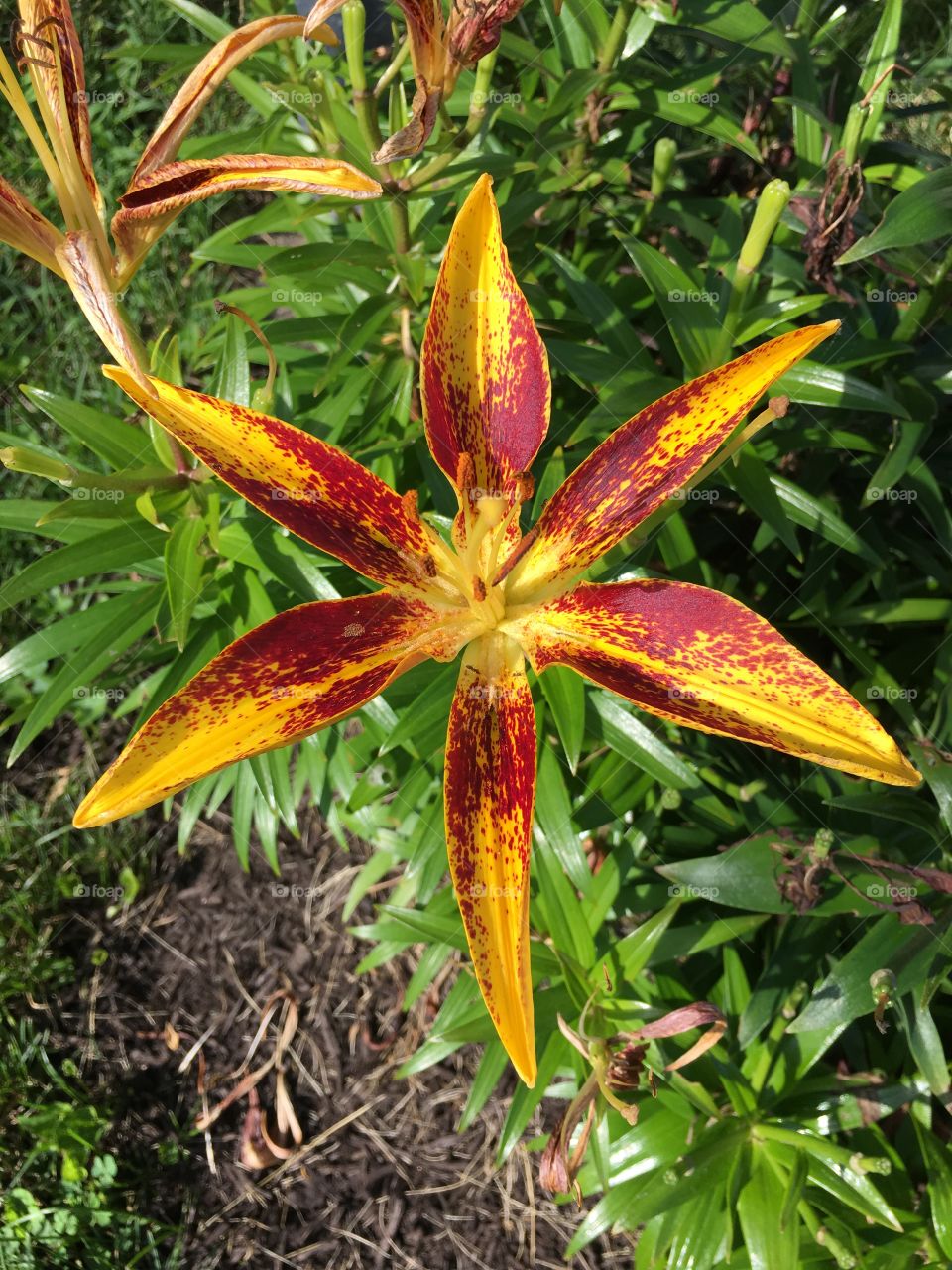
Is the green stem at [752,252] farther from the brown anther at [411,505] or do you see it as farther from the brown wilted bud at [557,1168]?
the brown wilted bud at [557,1168]

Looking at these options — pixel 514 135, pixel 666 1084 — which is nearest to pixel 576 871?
pixel 666 1084

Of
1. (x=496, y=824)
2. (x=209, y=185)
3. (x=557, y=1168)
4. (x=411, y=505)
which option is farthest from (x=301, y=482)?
(x=557, y=1168)

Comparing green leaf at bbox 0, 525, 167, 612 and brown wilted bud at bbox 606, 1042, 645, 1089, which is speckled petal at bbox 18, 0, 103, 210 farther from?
brown wilted bud at bbox 606, 1042, 645, 1089

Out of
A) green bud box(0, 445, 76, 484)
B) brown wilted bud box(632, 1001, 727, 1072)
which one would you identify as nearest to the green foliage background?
green bud box(0, 445, 76, 484)

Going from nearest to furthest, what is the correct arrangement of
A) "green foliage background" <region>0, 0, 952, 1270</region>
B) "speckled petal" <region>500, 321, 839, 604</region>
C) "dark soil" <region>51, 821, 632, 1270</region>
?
"speckled petal" <region>500, 321, 839, 604</region>, "green foliage background" <region>0, 0, 952, 1270</region>, "dark soil" <region>51, 821, 632, 1270</region>

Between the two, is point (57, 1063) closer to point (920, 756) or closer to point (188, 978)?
point (188, 978)

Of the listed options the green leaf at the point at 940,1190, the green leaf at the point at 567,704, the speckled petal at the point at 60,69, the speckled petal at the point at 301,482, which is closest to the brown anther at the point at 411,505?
the speckled petal at the point at 301,482

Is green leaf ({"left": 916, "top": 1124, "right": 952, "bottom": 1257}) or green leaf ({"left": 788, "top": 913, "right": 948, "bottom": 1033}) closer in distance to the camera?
green leaf ({"left": 788, "top": 913, "right": 948, "bottom": 1033})
